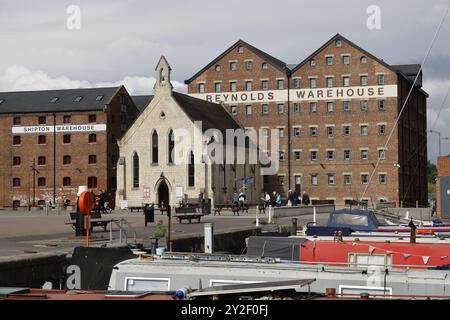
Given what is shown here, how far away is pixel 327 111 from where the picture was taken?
74.9 metres

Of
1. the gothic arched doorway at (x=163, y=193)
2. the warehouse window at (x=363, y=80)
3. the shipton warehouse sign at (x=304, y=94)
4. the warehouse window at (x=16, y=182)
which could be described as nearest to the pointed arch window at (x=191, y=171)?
the gothic arched doorway at (x=163, y=193)

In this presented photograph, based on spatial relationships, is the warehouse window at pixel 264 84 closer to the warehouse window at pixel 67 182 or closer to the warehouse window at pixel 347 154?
the warehouse window at pixel 347 154

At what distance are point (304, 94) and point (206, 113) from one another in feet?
35.4

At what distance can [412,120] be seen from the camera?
80.8m

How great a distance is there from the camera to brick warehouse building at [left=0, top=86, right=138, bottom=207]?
77.9 metres

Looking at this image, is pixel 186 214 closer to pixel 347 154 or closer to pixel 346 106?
pixel 347 154

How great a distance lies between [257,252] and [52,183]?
64.6m

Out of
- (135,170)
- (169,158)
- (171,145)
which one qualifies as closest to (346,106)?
(171,145)

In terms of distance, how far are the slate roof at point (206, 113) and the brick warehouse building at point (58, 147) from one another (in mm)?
10722

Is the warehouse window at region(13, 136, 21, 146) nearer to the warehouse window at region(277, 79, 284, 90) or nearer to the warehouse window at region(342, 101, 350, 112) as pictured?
the warehouse window at region(277, 79, 284, 90)

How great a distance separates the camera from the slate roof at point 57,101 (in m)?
78.5

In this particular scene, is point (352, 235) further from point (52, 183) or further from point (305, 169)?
point (52, 183)
